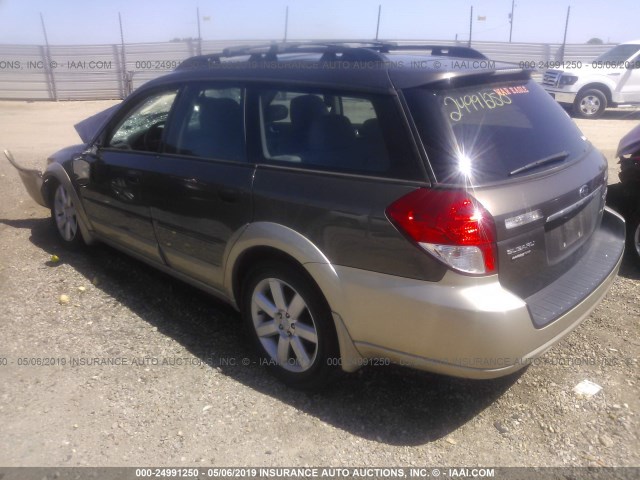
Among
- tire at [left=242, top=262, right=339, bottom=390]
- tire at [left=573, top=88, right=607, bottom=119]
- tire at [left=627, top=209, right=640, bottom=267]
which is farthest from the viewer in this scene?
tire at [left=573, top=88, right=607, bottom=119]

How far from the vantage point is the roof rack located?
3297 millimetres

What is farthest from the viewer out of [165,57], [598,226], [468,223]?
[165,57]

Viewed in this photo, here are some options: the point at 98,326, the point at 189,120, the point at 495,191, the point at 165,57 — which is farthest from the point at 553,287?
the point at 165,57

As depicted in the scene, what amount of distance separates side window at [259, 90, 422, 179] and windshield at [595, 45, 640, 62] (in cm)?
1439

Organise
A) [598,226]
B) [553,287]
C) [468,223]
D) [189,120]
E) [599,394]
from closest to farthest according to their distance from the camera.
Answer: [468,223]
[553,287]
[599,394]
[598,226]
[189,120]

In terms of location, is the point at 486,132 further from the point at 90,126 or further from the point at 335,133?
the point at 90,126

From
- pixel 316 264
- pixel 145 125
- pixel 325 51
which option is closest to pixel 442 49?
pixel 325 51

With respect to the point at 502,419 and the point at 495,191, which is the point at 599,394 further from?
the point at 495,191

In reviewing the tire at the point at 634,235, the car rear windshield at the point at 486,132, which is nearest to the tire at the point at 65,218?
the car rear windshield at the point at 486,132

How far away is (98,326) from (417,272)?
2.41 metres

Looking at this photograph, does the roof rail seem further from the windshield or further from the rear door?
the windshield

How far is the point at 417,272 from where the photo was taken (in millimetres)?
2576

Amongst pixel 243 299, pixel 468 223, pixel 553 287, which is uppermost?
pixel 468 223

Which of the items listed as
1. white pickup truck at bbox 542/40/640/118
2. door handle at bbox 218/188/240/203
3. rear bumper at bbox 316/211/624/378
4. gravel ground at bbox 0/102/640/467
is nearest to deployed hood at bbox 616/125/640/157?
gravel ground at bbox 0/102/640/467
